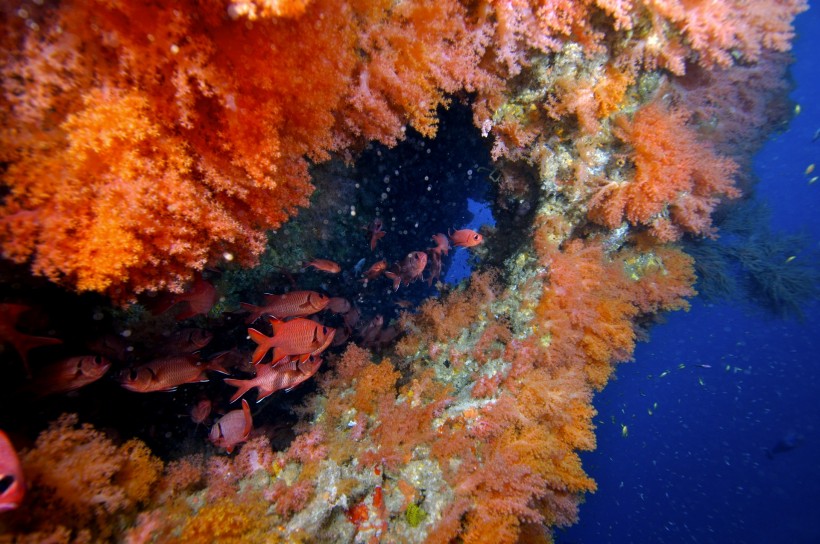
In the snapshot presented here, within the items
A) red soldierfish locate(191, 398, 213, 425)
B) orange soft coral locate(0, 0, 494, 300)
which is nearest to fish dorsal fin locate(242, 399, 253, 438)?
red soldierfish locate(191, 398, 213, 425)

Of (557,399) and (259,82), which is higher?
(259,82)

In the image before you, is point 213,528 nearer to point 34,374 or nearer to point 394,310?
point 34,374

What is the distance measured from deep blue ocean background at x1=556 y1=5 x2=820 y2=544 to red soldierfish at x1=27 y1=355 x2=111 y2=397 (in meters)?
46.3

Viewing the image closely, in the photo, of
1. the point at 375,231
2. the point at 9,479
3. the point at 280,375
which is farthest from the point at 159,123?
the point at 375,231

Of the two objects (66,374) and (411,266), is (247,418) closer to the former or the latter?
(66,374)

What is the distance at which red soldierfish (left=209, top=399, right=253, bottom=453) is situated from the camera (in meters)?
4.11

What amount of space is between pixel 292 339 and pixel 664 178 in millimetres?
4618

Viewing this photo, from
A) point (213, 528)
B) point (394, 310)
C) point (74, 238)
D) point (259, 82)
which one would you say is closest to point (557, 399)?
point (213, 528)

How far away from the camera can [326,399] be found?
173 inches

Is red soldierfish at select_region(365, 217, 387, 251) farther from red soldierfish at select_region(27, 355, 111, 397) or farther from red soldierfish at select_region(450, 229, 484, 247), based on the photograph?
red soldierfish at select_region(27, 355, 111, 397)

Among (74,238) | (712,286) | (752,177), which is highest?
(74,238)

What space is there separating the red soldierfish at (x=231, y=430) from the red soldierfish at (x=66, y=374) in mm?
1424

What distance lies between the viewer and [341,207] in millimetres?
5668

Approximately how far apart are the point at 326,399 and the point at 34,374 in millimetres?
2677
